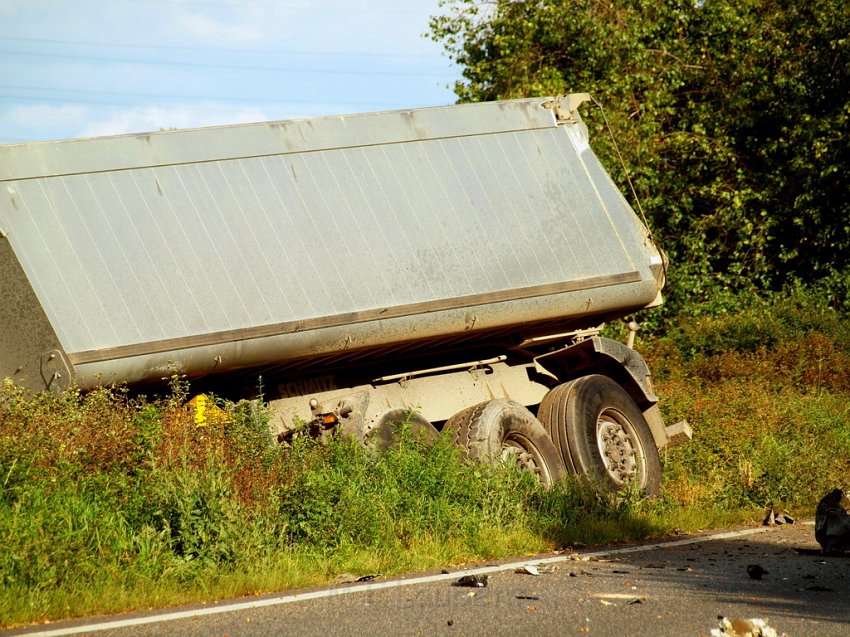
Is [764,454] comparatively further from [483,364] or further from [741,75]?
[741,75]

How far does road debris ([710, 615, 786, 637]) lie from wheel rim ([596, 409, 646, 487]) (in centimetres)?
586

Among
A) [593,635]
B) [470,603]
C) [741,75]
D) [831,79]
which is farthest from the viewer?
[741,75]

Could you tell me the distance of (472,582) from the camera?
22.3 feet

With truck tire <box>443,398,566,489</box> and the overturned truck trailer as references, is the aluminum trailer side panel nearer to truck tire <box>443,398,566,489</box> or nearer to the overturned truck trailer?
the overturned truck trailer

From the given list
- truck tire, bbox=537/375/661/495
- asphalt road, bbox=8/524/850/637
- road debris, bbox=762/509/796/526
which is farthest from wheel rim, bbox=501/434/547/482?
asphalt road, bbox=8/524/850/637

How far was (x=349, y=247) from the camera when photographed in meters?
9.52

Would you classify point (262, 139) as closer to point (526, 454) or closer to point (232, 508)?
point (232, 508)

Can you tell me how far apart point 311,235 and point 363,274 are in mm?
547

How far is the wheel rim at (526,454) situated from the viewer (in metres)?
10.4

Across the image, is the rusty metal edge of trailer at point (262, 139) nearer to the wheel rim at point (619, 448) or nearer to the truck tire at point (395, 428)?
the truck tire at point (395, 428)

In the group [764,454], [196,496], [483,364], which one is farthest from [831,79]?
[196,496]

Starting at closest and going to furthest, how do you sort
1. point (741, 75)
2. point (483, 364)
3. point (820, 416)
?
point (483, 364) < point (820, 416) < point (741, 75)

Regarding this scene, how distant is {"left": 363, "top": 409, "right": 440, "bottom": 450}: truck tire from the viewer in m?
9.66

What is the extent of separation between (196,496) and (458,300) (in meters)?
3.40
